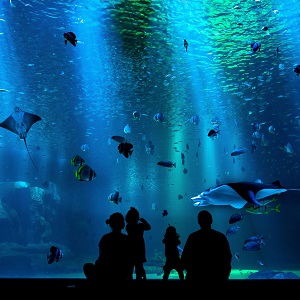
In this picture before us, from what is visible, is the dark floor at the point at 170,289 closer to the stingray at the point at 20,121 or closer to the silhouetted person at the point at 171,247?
the silhouetted person at the point at 171,247

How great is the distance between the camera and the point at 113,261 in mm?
4254

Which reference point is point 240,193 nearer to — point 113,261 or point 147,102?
point 113,261

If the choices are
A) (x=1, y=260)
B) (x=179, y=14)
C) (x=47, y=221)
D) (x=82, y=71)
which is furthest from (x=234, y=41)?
(x=47, y=221)

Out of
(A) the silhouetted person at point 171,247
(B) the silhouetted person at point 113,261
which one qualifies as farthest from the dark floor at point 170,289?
(A) the silhouetted person at point 171,247

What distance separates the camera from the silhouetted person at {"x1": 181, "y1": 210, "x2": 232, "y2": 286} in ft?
12.1

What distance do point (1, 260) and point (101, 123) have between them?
1327 cm

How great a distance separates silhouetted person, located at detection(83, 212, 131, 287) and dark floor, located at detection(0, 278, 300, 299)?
248 millimetres

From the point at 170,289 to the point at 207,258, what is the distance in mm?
592

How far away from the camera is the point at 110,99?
688 inches

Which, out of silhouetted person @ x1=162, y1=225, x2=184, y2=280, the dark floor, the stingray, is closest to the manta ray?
the dark floor

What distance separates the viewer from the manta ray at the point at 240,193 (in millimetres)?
3367

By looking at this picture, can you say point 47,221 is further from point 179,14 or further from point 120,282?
point 120,282

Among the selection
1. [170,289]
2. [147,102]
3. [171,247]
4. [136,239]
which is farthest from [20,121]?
[147,102]

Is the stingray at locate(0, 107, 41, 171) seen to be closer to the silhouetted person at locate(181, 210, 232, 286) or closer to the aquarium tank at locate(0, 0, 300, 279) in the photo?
the aquarium tank at locate(0, 0, 300, 279)
